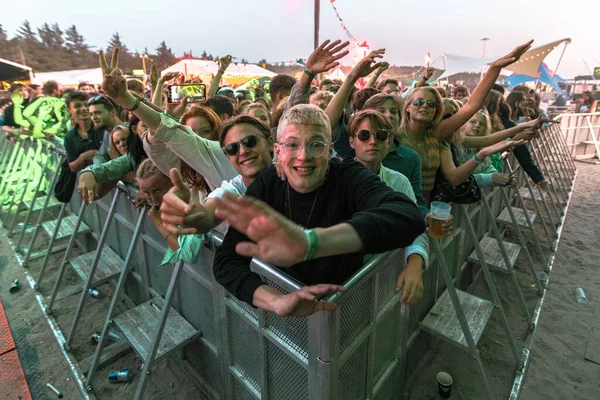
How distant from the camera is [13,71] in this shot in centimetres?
1709

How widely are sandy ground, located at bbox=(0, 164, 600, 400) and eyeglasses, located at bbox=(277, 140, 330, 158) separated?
253cm

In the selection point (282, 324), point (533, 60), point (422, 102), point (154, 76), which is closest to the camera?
point (282, 324)

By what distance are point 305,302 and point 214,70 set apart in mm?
18365

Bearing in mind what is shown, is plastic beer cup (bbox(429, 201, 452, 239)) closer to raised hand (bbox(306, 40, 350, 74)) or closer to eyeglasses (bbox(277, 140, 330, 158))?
eyeglasses (bbox(277, 140, 330, 158))

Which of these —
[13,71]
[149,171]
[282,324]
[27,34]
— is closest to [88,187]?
[149,171]

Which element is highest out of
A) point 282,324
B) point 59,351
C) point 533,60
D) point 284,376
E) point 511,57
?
point 533,60

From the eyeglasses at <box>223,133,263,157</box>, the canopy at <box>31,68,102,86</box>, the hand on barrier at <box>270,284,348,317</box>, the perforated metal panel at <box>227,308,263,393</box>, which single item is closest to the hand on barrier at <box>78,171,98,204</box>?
the eyeglasses at <box>223,133,263,157</box>

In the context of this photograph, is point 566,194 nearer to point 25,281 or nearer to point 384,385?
point 384,385

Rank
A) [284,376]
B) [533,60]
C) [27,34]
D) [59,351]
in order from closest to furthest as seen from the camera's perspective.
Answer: [284,376] < [59,351] < [533,60] < [27,34]

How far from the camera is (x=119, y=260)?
13.0 ft

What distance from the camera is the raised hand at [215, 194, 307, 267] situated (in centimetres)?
96

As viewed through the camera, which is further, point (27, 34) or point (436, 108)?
point (27, 34)

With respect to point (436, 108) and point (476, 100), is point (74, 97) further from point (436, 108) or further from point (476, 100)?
point (476, 100)

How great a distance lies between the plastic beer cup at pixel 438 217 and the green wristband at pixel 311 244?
1.32m
